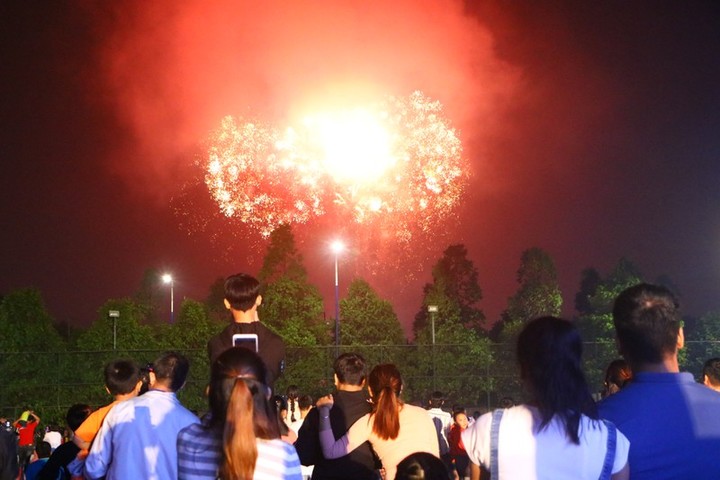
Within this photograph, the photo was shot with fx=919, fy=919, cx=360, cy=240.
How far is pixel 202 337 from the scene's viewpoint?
4281 centimetres

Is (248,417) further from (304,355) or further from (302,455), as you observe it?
(304,355)

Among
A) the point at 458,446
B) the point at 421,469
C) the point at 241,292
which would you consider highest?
the point at 241,292

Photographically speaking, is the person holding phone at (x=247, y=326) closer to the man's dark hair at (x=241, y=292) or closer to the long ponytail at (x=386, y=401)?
the man's dark hair at (x=241, y=292)

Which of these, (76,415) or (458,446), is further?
(458,446)

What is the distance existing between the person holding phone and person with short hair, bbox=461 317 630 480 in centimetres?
239

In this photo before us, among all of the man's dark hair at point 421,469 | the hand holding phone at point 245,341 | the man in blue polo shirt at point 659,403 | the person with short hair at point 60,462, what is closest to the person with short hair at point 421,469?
the man's dark hair at point 421,469

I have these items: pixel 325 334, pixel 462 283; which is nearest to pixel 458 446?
pixel 325 334

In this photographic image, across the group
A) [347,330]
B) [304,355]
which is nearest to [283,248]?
[347,330]

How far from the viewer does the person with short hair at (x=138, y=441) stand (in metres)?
5.58

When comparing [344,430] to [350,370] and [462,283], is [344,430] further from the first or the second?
[462,283]

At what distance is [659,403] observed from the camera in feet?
12.3

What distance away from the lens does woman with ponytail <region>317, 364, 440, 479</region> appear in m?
5.98

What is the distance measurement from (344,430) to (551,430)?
9.15 ft

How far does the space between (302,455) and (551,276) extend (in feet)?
166
